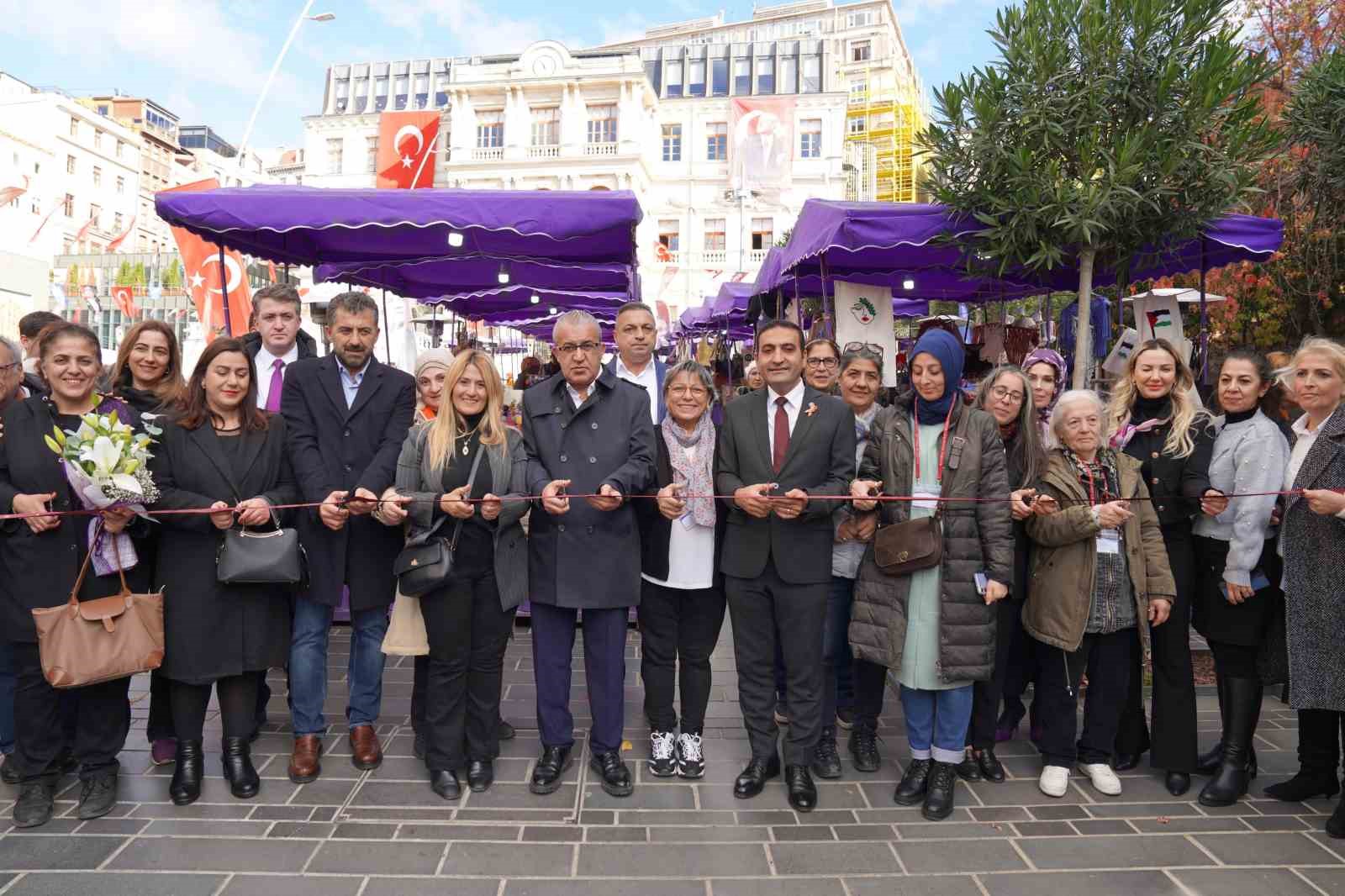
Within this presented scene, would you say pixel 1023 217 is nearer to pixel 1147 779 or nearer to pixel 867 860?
pixel 1147 779

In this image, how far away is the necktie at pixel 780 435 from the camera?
12.1 feet

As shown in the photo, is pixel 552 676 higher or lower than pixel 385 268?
lower

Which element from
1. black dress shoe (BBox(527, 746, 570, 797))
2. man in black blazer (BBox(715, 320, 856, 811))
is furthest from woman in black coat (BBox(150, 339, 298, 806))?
man in black blazer (BBox(715, 320, 856, 811))

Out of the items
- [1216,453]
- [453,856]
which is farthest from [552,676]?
[1216,453]

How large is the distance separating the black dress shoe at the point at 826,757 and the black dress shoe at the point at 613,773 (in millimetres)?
812

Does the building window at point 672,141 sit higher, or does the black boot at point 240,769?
the building window at point 672,141

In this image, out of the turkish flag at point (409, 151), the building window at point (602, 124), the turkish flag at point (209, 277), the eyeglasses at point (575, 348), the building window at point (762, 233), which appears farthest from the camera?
the building window at point (602, 124)

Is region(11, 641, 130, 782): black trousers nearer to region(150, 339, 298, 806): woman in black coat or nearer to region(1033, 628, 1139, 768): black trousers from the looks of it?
region(150, 339, 298, 806): woman in black coat

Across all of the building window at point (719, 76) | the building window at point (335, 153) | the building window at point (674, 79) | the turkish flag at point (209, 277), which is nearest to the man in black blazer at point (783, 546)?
the turkish flag at point (209, 277)

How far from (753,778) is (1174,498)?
2.18m

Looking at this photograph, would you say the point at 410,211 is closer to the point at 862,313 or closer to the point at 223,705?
the point at 223,705

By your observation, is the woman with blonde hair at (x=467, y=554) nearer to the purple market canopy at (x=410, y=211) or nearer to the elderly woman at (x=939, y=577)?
the elderly woman at (x=939, y=577)

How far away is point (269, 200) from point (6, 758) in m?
3.79

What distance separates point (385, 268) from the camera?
28.6ft
